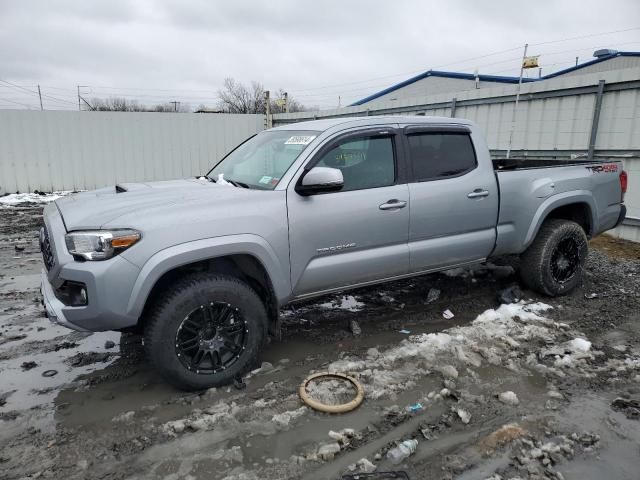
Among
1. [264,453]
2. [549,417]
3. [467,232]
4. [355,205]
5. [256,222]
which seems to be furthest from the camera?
[467,232]

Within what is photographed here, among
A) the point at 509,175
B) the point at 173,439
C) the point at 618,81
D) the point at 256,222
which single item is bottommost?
the point at 173,439

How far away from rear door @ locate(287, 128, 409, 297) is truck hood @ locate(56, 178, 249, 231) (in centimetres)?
56

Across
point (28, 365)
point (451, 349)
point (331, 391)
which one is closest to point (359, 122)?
point (451, 349)

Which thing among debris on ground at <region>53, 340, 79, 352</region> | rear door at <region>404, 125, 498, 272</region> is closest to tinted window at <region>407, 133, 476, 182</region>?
rear door at <region>404, 125, 498, 272</region>

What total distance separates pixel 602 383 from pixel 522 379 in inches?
22.3

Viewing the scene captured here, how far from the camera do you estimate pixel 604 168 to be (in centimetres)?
522

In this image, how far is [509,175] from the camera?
15.3 ft

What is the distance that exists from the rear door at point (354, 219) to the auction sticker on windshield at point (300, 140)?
16 centimetres

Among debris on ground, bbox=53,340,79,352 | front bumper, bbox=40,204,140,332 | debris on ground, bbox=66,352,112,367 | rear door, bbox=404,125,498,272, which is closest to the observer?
front bumper, bbox=40,204,140,332

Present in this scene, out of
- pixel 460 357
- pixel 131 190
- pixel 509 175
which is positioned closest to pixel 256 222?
Answer: pixel 131 190

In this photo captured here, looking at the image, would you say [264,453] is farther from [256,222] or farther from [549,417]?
[549,417]

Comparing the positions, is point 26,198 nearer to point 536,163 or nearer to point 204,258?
point 204,258

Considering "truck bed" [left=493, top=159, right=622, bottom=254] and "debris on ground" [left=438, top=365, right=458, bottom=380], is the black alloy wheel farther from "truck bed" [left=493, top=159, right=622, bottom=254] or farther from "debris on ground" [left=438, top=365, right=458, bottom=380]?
"truck bed" [left=493, top=159, right=622, bottom=254]

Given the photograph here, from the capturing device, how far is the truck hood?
306cm
